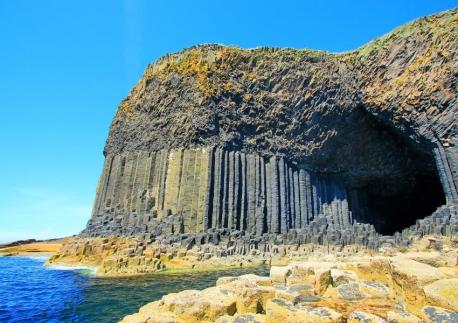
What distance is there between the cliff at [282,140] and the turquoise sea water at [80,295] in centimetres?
838

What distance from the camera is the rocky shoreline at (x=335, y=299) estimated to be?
5219 millimetres

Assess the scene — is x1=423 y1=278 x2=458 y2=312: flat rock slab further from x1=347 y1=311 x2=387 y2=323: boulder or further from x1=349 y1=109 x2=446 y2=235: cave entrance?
x1=349 y1=109 x2=446 y2=235: cave entrance

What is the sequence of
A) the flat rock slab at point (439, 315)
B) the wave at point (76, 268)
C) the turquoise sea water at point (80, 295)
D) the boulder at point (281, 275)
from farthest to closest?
the wave at point (76, 268) → the turquoise sea water at point (80, 295) → the boulder at point (281, 275) → the flat rock slab at point (439, 315)

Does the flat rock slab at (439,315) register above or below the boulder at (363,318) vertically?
above

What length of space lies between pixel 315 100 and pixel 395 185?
1581cm

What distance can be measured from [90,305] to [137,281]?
15.7 feet

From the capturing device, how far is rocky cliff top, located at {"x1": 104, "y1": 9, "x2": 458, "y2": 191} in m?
30.6

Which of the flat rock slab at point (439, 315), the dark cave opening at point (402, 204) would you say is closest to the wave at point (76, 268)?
the flat rock slab at point (439, 315)

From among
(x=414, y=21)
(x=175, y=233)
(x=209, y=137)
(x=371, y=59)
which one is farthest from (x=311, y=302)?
(x=414, y=21)

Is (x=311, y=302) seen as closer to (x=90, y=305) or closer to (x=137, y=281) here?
(x=90, y=305)

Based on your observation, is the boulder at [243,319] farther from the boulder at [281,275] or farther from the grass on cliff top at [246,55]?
the grass on cliff top at [246,55]

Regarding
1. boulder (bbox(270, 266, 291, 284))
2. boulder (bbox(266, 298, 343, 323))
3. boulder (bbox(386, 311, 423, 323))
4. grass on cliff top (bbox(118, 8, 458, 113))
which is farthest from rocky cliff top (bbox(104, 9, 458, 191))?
boulder (bbox(386, 311, 423, 323))

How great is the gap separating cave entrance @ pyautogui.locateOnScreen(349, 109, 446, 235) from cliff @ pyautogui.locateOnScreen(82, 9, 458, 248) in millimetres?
234

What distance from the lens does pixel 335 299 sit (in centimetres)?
652
